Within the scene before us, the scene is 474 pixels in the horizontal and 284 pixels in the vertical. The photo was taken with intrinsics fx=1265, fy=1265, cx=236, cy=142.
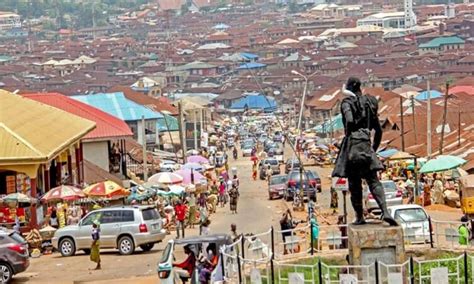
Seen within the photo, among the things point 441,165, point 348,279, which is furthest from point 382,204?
point 441,165

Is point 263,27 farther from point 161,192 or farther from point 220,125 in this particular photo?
point 161,192

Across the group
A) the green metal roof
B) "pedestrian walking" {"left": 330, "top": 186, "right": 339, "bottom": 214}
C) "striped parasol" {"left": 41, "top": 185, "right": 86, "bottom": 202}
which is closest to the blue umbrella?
"pedestrian walking" {"left": 330, "top": 186, "right": 339, "bottom": 214}

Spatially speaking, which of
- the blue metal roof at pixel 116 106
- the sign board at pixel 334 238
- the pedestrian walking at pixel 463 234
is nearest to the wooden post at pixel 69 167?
the sign board at pixel 334 238

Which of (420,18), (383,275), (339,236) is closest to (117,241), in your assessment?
(339,236)

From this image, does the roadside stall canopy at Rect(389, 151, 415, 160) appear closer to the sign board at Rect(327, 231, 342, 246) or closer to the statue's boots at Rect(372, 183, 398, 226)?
the sign board at Rect(327, 231, 342, 246)

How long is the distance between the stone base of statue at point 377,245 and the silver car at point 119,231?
813 centimetres

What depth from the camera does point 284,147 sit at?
6638cm

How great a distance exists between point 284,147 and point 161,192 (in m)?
35.9

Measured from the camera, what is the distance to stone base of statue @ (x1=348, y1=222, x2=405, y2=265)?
14273 millimetres

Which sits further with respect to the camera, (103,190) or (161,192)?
(161,192)

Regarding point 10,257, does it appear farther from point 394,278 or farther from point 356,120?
point 394,278

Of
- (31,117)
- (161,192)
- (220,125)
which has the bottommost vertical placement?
(220,125)

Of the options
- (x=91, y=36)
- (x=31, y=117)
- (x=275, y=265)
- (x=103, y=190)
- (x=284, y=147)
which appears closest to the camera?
(x=275, y=265)

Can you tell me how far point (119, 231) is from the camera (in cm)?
2200
